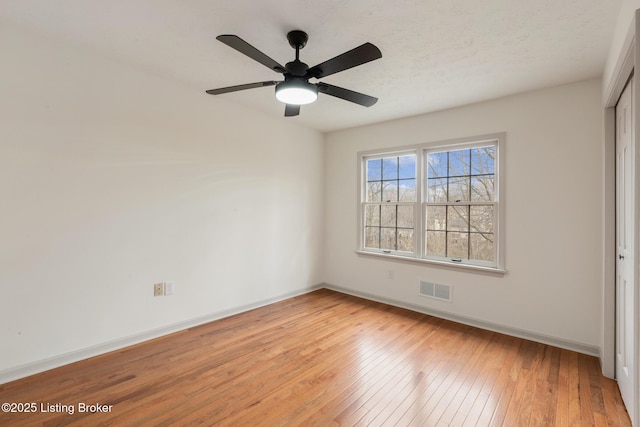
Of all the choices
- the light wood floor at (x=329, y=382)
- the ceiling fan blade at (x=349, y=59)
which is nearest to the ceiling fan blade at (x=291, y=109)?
the ceiling fan blade at (x=349, y=59)

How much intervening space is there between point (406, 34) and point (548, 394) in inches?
111

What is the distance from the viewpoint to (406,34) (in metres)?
2.13

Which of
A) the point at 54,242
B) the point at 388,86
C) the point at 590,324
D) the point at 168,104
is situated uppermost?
the point at 388,86

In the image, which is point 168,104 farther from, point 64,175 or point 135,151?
point 64,175

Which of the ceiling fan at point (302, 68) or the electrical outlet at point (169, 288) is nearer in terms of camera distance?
the ceiling fan at point (302, 68)

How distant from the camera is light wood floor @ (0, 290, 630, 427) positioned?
186 centimetres

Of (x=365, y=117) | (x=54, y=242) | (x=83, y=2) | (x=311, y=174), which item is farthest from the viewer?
(x=311, y=174)

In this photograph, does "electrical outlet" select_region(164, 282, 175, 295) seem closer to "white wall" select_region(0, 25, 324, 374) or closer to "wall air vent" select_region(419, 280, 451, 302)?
"white wall" select_region(0, 25, 324, 374)

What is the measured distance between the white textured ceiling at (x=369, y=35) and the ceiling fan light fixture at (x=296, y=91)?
0.40 m

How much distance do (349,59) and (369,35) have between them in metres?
0.53

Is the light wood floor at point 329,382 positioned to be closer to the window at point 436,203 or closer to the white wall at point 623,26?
the window at point 436,203

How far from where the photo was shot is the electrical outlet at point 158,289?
115 inches

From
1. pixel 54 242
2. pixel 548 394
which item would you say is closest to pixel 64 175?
pixel 54 242

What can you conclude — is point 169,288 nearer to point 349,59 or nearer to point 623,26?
point 349,59
